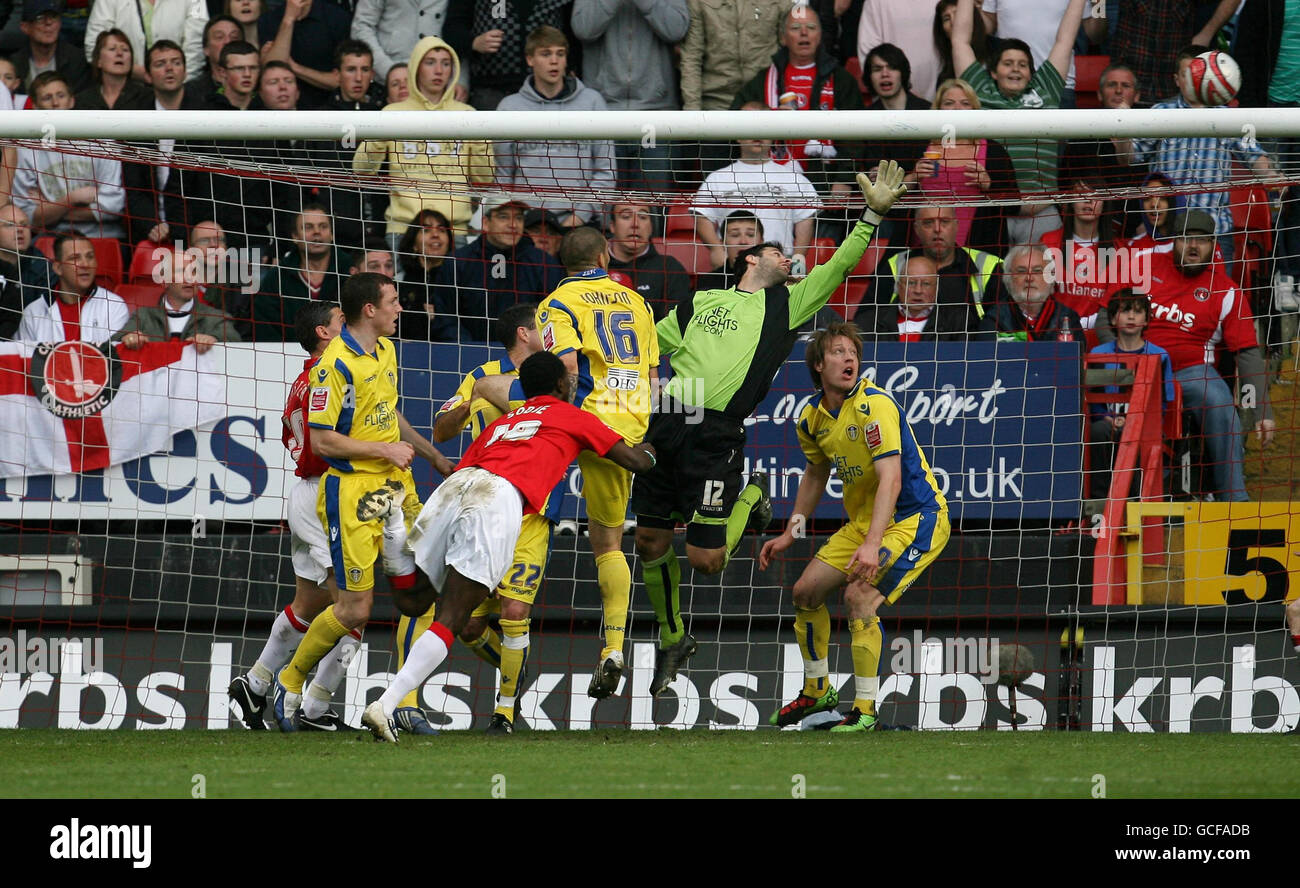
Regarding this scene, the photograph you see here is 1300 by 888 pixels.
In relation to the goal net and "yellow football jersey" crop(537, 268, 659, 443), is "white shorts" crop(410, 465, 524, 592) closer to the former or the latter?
"yellow football jersey" crop(537, 268, 659, 443)

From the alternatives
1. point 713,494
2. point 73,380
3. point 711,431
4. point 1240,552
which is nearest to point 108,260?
point 73,380

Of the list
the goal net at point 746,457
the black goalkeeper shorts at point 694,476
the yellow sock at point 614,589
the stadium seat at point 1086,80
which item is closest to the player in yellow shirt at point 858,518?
the black goalkeeper shorts at point 694,476

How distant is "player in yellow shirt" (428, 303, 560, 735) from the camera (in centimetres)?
710

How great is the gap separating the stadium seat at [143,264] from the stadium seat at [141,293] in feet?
0.27

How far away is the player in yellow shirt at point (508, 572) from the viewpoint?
7098mm

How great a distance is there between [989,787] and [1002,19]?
746cm

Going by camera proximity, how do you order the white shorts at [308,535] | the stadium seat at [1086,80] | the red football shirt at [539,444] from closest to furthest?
1. the red football shirt at [539,444]
2. the white shorts at [308,535]
3. the stadium seat at [1086,80]

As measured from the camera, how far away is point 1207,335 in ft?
31.1

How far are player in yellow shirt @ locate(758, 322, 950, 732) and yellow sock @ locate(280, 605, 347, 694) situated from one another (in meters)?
2.11

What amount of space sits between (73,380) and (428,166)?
7.80 feet

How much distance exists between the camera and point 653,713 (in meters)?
8.85

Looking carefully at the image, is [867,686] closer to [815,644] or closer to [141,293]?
[815,644]

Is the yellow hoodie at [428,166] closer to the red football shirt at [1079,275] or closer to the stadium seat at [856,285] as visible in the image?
the stadium seat at [856,285]

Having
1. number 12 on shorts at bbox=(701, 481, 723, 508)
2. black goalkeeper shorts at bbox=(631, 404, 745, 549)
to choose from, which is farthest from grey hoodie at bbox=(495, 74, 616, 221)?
number 12 on shorts at bbox=(701, 481, 723, 508)
